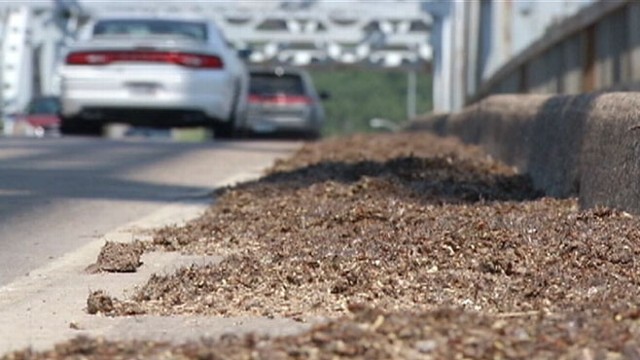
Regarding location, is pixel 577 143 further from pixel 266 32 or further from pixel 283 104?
pixel 266 32

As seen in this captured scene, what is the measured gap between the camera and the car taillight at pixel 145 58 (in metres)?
23.9

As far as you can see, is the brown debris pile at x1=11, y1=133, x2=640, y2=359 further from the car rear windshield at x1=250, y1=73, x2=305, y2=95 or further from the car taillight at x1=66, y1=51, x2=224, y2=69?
the car rear windshield at x1=250, y1=73, x2=305, y2=95

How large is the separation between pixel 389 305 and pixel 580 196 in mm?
3529

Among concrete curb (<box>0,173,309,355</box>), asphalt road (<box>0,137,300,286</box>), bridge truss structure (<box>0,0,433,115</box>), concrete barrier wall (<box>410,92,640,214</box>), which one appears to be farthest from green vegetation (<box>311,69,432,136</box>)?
concrete curb (<box>0,173,309,355</box>)

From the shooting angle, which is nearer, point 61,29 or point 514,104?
point 514,104

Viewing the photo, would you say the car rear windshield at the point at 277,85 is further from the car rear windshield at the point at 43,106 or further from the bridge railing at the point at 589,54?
the bridge railing at the point at 589,54

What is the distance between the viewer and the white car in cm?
2383

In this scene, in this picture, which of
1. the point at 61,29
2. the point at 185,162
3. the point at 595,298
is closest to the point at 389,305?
the point at 595,298

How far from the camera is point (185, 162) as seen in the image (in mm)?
17141

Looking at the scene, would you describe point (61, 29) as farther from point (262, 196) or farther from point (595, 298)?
point (595, 298)

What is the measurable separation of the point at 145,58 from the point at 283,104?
11.1 metres

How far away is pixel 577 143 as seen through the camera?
10.7 m

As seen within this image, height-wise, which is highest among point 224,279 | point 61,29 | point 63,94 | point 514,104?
point 224,279

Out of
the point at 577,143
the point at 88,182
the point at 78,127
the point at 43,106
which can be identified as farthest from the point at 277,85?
the point at 577,143
